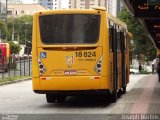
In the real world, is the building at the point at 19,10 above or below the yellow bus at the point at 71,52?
above

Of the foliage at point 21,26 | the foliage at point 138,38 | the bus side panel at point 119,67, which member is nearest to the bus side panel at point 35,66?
the bus side panel at point 119,67

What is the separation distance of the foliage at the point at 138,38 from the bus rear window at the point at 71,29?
5709cm

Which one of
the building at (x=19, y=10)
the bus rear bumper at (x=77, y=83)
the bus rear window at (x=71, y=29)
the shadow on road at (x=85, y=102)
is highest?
the building at (x=19, y=10)

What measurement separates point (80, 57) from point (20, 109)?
2418mm

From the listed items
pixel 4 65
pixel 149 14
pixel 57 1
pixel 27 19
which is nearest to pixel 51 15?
pixel 149 14

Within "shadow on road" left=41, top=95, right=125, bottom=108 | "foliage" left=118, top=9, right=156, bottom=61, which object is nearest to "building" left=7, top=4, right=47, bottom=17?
"foliage" left=118, top=9, right=156, bottom=61

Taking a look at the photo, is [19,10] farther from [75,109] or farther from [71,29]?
[75,109]

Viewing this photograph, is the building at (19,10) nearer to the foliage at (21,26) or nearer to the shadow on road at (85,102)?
the foliage at (21,26)

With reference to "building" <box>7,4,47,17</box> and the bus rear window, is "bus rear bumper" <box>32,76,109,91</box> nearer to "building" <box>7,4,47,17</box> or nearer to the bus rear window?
the bus rear window

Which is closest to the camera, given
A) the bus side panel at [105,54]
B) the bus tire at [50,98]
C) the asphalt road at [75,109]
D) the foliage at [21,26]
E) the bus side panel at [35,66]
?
the asphalt road at [75,109]

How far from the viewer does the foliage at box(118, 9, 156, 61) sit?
251 feet

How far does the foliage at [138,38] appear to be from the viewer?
76375 millimetres

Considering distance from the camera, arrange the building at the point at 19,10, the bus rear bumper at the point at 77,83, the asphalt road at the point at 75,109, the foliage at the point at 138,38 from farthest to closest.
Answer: the building at the point at 19,10 < the foliage at the point at 138,38 < the bus rear bumper at the point at 77,83 < the asphalt road at the point at 75,109

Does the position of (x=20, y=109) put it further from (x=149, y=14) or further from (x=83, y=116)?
(x=149, y=14)
